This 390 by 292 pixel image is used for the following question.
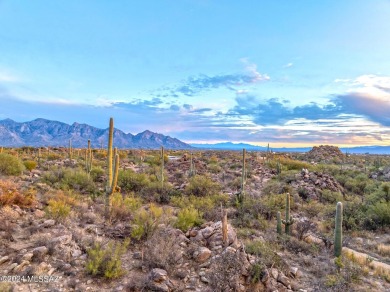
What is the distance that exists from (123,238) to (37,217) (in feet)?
9.13

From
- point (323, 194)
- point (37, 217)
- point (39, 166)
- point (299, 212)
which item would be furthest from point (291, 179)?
point (39, 166)

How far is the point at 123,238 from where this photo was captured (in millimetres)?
7828

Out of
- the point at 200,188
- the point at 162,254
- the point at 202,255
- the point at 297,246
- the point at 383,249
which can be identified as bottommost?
the point at 383,249

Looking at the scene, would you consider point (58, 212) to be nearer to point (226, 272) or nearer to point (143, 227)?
point (143, 227)

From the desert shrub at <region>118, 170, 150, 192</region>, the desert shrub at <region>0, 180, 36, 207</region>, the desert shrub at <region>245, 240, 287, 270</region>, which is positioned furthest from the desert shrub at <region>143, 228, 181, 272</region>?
the desert shrub at <region>118, 170, 150, 192</region>

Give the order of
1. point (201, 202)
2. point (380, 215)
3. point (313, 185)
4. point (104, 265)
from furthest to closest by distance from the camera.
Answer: point (313, 185) < point (201, 202) < point (380, 215) < point (104, 265)

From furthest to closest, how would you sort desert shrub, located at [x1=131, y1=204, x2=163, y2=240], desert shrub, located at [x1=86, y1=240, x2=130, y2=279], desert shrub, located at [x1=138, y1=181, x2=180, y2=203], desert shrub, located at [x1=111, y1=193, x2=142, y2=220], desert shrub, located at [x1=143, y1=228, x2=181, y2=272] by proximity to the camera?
1. desert shrub, located at [x1=138, y1=181, x2=180, y2=203]
2. desert shrub, located at [x1=111, y1=193, x2=142, y2=220]
3. desert shrub, located at [x1=131, y1=204, x2=163, y2=240]
4. desert shrub, located at [x1=143, y1=228, x2=181, y2=272]
5. desert shrub, located at [x1=86, y1=240, x2=130, y2=279]

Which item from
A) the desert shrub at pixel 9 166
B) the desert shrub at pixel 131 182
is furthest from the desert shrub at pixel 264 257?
the desert shrub at pixel 9 166

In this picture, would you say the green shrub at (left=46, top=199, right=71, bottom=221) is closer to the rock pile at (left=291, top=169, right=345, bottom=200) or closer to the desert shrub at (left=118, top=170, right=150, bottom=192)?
the desert shrub at (left=118, top=170, right=150, bottom=192)

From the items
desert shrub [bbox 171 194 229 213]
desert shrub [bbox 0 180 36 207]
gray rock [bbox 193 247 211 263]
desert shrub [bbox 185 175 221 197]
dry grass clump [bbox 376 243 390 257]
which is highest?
desert shrub [bbox 0 180 36 207]

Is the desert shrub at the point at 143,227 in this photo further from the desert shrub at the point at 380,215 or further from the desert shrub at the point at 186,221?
the desert shrub at the point at 380,215

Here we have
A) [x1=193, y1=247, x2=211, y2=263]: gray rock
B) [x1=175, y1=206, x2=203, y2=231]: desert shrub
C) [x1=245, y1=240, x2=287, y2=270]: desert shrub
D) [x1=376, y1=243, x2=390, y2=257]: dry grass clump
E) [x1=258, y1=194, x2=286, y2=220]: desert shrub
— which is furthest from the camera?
[x1=258, y1=194, x2=286, y2=220]: desert shrub

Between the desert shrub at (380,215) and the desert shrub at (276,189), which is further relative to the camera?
the desert shrub at (276,189)

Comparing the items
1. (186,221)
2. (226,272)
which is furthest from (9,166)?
(226,272)
